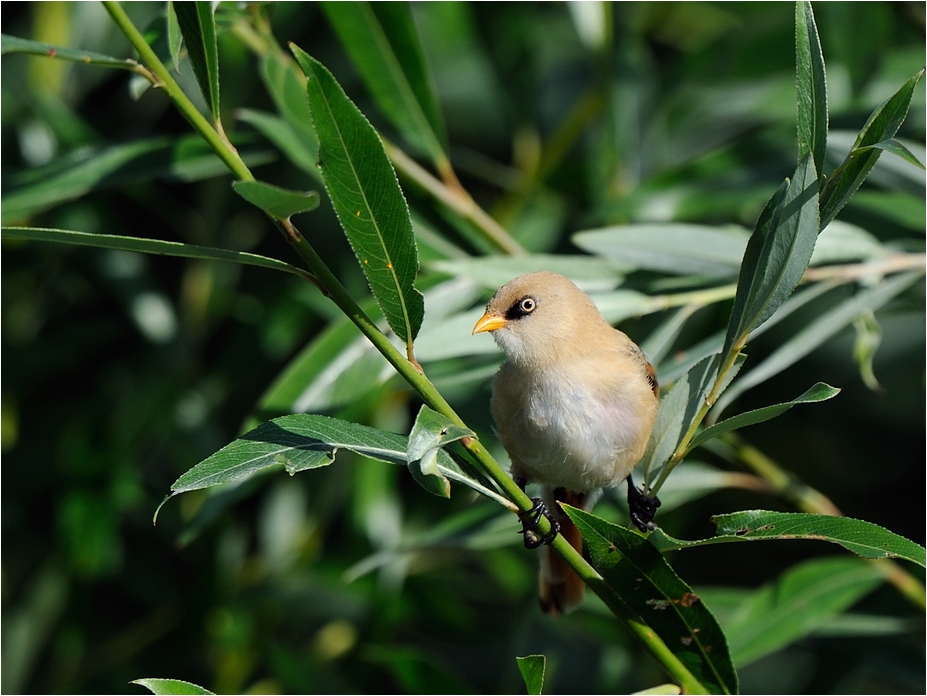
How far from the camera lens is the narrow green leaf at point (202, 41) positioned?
1.66m

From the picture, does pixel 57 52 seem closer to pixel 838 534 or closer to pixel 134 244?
pixel 134 244

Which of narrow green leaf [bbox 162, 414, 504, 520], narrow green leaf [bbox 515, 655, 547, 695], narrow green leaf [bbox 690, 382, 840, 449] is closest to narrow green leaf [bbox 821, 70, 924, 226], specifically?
narrow green leaf [bbox 690, 382, 840, 449]

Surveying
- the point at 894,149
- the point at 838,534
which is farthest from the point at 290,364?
the point at 894,149

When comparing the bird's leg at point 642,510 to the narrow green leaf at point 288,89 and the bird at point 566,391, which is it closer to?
the bird at point 566,391

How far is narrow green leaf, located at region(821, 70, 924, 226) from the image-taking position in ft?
5.02

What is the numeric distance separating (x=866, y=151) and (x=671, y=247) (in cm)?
119

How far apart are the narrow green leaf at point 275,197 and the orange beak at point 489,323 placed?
1252mm

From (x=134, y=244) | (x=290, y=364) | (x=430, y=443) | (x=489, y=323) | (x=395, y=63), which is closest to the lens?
(x=430, y=443)

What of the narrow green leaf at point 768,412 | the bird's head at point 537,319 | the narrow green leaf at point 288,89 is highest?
the narrow green leaf at point 288,89

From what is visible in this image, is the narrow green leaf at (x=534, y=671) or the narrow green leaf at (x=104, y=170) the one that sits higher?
the narrow green leaf at (x=104, y=170)

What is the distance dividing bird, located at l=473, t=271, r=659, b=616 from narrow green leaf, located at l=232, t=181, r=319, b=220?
1276mm

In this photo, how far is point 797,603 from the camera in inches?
122

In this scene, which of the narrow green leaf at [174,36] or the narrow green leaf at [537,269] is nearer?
the narrow green leaf at [174,36]

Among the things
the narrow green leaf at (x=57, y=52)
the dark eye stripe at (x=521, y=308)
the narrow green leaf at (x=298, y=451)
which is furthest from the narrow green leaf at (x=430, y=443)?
the dark eye stripe at (x=521, y=308)
